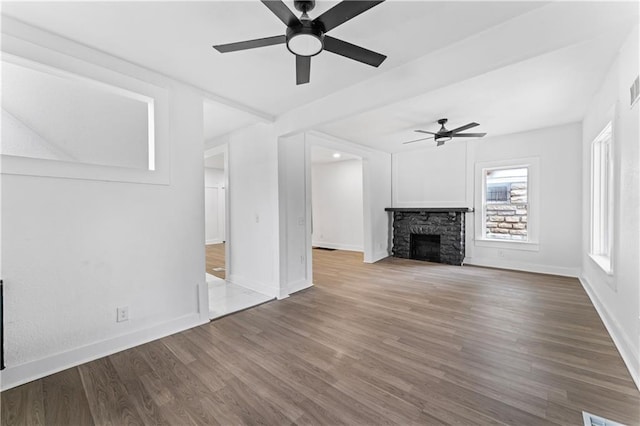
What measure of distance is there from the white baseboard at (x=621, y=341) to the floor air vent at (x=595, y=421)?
1.81 feet

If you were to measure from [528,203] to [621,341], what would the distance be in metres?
3.32

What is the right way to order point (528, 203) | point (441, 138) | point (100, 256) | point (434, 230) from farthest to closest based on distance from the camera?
point (434, 230) → point (528, 203) → point (441, 138) → point (100, 256)

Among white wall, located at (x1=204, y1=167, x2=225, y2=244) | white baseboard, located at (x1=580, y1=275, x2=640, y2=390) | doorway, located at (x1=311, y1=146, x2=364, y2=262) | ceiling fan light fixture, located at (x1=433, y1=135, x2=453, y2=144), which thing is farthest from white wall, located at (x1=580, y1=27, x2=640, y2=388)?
white wall, located at (x1=204, y1=167, x2=225, y2=244)

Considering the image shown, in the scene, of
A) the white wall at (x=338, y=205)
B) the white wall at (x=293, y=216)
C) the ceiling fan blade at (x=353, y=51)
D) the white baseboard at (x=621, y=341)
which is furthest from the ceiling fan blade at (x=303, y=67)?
the white wall at (x=338, y=205)

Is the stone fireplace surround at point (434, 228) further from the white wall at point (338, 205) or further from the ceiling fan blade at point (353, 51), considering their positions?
the ceiling fan blade at point (353, 51)

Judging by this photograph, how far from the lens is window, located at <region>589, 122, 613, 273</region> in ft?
10.6

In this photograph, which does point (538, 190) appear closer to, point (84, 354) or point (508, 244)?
point (508, 244)

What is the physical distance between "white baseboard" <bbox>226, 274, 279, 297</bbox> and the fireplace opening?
377 cm

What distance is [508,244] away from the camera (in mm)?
5172

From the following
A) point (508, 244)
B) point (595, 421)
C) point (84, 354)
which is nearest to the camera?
point (595, 421)

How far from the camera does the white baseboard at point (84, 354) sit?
1.90 m

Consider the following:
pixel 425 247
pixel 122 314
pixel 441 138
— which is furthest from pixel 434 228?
pixel 122 314

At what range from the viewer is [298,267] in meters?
4.07

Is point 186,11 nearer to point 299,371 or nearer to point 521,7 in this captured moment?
point 521,7
